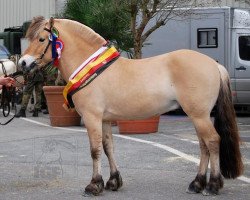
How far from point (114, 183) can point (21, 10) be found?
23600 millimetres

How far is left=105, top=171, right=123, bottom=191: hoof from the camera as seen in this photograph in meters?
7.05

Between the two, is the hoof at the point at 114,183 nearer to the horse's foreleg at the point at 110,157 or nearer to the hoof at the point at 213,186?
the horse's foreleg at the point at 110,157

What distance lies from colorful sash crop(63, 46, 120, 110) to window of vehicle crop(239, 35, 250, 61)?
1049 centimetres

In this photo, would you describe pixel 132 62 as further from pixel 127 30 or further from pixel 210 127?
pixel 127 30

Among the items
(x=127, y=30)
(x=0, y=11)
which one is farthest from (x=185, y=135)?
(x=0, y=11)

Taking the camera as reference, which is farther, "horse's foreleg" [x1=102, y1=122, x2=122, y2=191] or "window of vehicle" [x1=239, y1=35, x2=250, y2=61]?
"window of vehicle" [x1=239, y1=35, x2=250, y2=61]

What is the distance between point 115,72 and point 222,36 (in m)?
10.5

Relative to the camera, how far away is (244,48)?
1691 centimetres

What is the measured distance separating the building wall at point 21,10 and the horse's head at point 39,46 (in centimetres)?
1924

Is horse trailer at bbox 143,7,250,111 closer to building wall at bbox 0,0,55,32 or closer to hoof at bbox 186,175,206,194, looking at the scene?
hoof at bbox 186,175,206,194

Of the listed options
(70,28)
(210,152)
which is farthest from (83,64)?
(210,152)

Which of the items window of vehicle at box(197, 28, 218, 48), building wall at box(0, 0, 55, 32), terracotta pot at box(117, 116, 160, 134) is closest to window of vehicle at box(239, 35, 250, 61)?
window of vehicle at box(197, 28, 218, 48)

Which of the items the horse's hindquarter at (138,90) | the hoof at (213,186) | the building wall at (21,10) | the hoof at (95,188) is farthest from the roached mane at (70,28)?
the building wall at (21,10)

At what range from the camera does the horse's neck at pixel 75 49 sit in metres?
7.01
